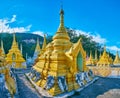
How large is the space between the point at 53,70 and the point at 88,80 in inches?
168

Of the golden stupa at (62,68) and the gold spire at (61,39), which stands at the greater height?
the gold spire at (61,39)

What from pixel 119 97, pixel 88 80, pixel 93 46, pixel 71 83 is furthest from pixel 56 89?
pixel 93 46

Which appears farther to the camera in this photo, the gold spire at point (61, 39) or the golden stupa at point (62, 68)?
the gold spire at point (61, 39)

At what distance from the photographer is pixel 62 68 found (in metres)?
15.1

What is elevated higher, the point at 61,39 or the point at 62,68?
the point at 61,39

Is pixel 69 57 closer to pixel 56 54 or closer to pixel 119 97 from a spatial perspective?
pixel 56 54

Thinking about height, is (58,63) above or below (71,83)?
above

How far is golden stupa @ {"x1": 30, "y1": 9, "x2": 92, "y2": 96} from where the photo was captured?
14.3 meters

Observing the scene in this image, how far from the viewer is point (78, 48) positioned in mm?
16547

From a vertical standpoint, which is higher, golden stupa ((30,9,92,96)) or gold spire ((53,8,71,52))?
gold spire ((53,8,71,52))

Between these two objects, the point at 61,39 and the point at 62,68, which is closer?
the point at 62,68

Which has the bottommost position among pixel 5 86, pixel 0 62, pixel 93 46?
pixel 5 86

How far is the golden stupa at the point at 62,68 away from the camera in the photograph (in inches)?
561

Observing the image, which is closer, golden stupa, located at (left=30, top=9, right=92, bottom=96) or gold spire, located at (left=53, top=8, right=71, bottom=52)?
golden stupa, located at (left=30, top=9, right=92, bottom=96)
